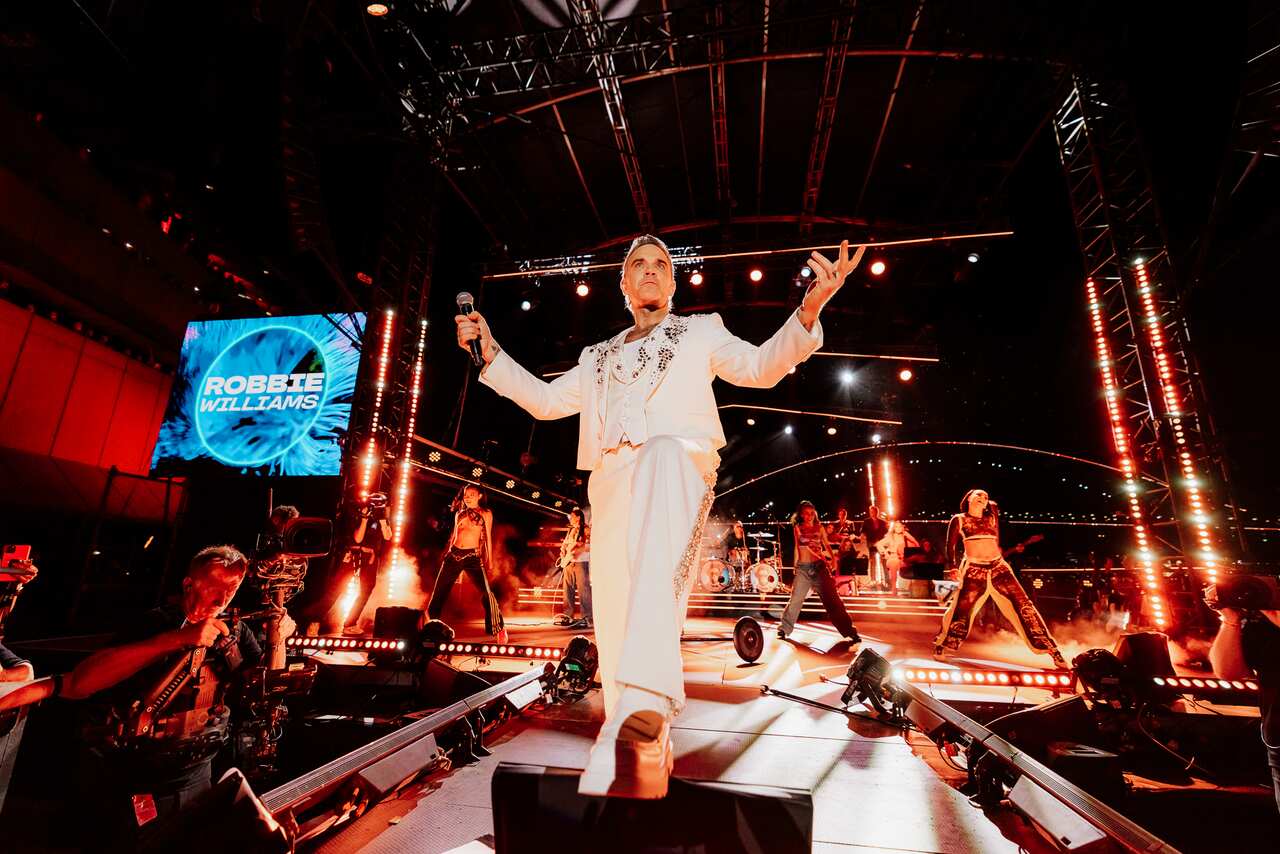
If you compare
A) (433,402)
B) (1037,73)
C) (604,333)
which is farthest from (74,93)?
(1037,73)

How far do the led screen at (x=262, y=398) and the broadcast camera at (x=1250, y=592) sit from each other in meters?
11.7

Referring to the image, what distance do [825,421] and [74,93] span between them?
58.2 ft

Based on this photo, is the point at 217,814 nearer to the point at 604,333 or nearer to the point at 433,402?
the point at 433,402

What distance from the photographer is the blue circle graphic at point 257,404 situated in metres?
10.4

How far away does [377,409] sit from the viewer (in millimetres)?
7793

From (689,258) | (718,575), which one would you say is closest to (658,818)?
(689,258)

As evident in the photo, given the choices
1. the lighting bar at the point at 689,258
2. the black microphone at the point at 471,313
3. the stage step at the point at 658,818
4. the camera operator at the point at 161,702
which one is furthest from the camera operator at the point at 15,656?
the lighting bar at the point at 689,258

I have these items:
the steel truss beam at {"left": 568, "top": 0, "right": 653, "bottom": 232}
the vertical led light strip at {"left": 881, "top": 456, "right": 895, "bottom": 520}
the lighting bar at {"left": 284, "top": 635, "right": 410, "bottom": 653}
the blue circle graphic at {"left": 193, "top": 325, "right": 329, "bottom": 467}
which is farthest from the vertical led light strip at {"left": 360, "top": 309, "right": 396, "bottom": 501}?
the vertical led light strip at {"left": 881, "top": 456, "right": 895, "bottom": 520}

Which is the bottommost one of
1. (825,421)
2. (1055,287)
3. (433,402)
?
(433,402)

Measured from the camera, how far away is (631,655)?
1.31 metres

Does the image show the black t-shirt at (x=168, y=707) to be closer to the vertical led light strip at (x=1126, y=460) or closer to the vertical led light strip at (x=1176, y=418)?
the vertical led light strip at (x=1176, y=418)

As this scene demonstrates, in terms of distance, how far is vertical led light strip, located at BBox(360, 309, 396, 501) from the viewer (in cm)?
768

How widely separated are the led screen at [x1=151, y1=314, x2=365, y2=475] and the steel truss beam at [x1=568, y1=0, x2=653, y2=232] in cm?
621

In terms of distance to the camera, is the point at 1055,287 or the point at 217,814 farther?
the point at 1055,287
